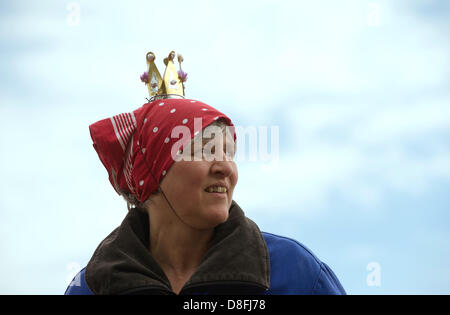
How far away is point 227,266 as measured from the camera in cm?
404

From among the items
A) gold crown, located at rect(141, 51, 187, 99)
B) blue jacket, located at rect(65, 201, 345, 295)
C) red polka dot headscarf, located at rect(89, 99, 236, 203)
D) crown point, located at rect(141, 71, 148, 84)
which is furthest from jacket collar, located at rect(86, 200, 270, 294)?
crown point, located at rect(141, 71, 148, 84)

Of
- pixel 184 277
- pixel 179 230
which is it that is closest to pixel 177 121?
pixel 179 230

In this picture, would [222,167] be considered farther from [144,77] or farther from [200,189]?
[144,77]

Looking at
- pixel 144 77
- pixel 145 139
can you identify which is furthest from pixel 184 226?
pixel 144 77

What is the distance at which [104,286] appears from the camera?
4.14 meters

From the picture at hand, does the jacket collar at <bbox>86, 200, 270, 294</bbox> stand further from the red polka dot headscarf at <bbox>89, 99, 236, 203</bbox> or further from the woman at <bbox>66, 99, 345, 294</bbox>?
the red polka dot headscarf at <bbox>89, 99, 236, 203</bbox>

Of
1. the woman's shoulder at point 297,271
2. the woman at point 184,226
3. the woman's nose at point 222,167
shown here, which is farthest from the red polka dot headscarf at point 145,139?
the woman's shoulder at point 297,271

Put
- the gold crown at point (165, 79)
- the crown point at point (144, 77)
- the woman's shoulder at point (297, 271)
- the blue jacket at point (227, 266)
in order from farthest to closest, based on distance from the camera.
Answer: the crown point at point (144, 77)
the gold crown at point (165, 79)
the woman's shoulder at point (297, 271)
the blue jacket at point (227, 266)

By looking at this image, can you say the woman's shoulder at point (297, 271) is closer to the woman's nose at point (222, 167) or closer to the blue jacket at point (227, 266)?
the blue jacket at point (227, 266)

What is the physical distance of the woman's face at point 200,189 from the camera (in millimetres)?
4059

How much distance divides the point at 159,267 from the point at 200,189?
54 cm

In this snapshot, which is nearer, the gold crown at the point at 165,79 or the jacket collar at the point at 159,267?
the jacket collar at the point at 159,267

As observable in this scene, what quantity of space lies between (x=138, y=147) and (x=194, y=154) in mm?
430

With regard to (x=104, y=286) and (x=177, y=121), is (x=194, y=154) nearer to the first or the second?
(x=177, y=121)
